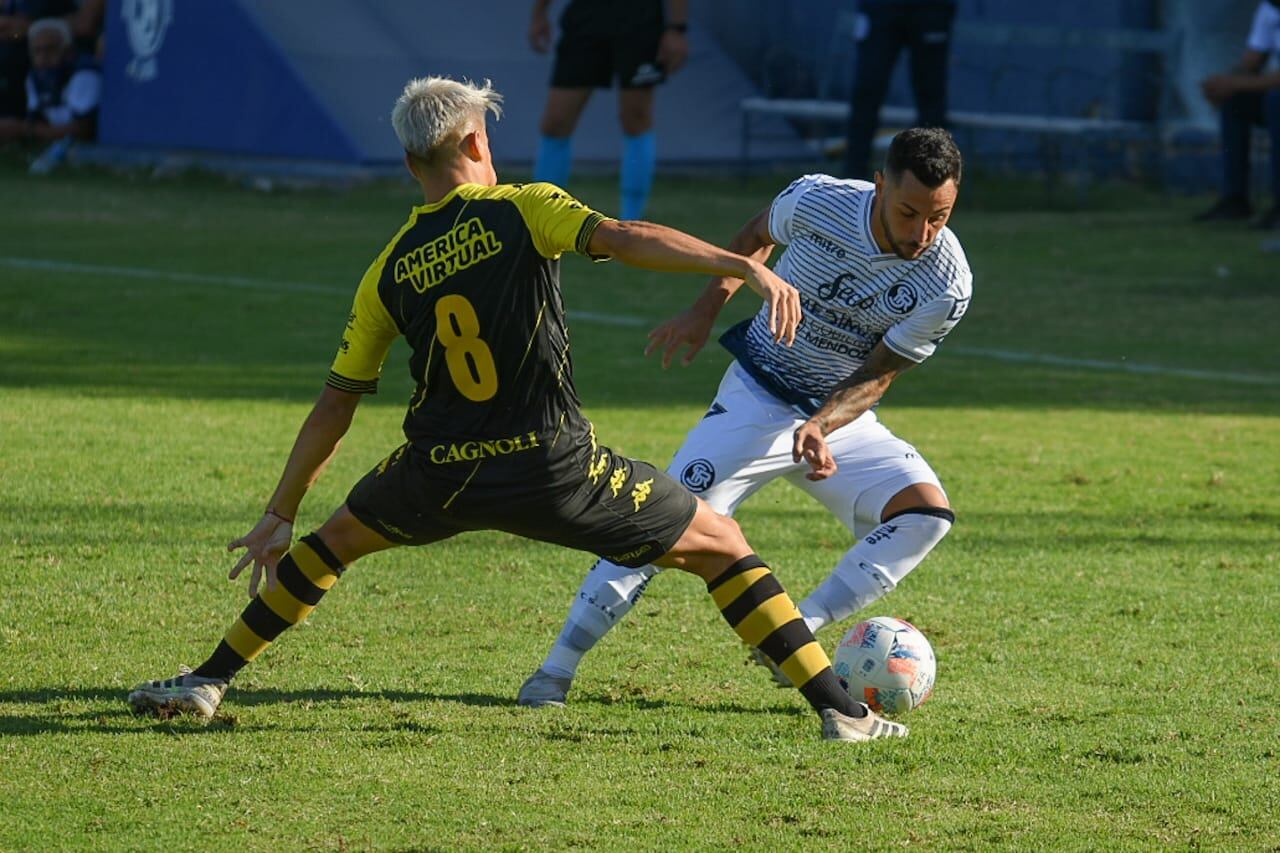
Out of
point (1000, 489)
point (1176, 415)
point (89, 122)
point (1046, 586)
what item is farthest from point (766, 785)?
point (89, 122)

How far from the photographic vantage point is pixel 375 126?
18.5 meters

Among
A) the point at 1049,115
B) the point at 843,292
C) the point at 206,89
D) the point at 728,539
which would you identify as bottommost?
the point at 1049,115

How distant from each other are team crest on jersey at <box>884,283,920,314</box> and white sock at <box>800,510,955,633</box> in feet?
1.85

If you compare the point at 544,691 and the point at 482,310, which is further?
the point at 544,691

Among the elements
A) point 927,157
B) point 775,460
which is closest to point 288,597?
point 775,460

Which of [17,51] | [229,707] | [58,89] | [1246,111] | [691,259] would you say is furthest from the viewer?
[17,51]

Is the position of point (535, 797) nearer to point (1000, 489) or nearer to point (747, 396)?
point (747, 396)

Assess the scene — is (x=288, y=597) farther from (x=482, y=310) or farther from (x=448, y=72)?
(x=448, y=72)

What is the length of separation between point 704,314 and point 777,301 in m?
1.16

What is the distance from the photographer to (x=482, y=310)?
14.3 feet

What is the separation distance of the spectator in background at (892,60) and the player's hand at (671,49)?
2.47m

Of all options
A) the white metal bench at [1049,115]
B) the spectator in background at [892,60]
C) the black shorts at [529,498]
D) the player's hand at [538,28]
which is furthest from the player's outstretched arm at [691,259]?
the white metal bench at [1049,115]

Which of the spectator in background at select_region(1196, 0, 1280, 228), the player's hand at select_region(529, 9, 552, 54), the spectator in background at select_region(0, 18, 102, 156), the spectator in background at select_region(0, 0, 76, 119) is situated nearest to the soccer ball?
the player's hand at select_region(529, 9, 552, 54)

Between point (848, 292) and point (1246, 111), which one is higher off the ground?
point (848, 292)
